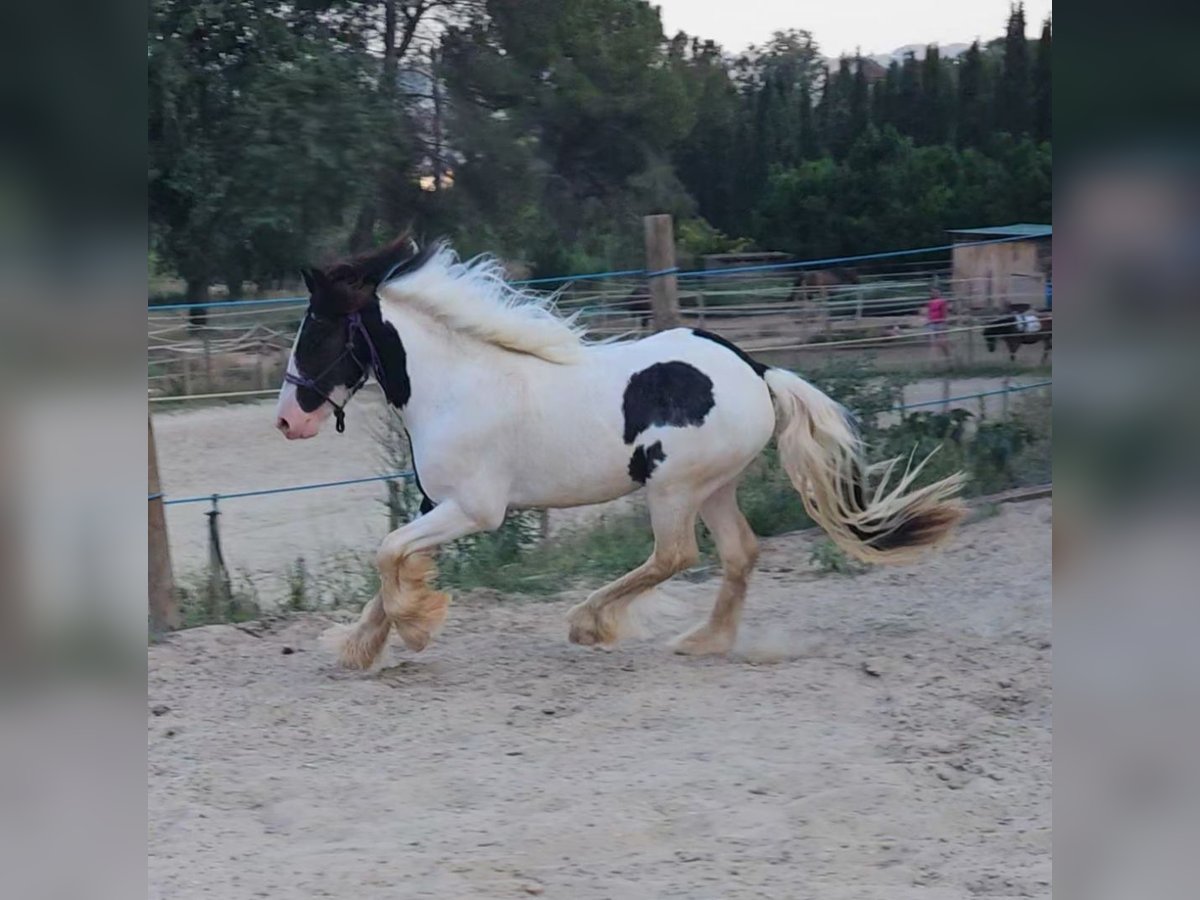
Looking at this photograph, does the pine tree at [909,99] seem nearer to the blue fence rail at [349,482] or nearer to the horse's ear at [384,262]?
the blue fence rail at [349,482]

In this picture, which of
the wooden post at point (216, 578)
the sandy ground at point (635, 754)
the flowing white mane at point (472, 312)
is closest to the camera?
the sandy ground at point (635, 754)

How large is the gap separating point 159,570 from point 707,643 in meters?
2.23

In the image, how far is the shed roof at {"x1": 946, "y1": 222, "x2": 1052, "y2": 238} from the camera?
6.14 m

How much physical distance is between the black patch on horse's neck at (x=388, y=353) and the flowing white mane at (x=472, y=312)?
97mm

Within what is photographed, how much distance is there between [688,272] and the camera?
19.8ft

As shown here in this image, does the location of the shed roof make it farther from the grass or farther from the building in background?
the grass

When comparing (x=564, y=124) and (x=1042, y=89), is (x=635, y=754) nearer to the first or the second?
(x=564, y=124)

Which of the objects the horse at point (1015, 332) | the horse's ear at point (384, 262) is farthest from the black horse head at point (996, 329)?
the horse's ear at point (384, 262)

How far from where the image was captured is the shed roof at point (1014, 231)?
242 inches

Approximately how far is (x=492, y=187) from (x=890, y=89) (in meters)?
1.89
